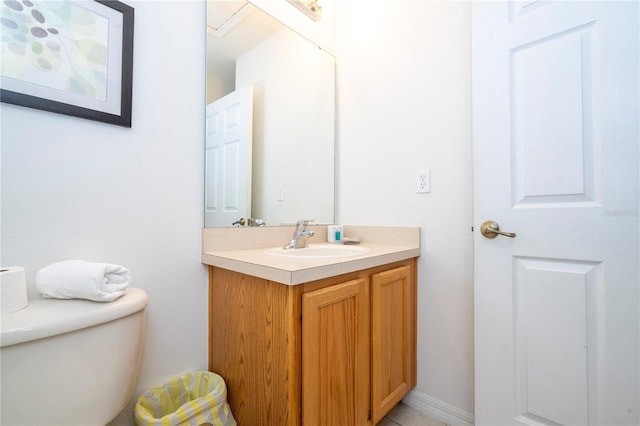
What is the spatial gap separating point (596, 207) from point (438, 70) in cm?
85

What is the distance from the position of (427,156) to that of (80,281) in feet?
4.49

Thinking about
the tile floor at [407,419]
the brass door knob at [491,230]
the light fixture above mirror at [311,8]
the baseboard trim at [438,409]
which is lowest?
the tile floor at [407,419]

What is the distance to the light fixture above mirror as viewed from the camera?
1547 mm

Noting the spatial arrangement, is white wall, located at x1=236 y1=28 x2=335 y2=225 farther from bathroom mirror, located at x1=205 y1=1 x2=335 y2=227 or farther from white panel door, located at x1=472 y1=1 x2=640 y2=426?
white panel door, located at x1=472 y1=1 x2=640 y2=426

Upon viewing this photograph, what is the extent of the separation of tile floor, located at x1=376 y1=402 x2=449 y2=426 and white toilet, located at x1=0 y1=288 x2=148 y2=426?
1078 millimetres

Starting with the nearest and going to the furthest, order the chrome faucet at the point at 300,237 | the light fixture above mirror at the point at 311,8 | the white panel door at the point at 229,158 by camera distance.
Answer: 1. the white panel door at the point at 229,158
2. the chrome faucet at the point at 300,237
3. the light fixture above mirror at the point at 311,8

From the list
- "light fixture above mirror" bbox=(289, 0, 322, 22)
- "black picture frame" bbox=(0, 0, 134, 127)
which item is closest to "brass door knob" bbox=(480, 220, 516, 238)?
"black picture frame" bbox=(0, 0, 134, 127)

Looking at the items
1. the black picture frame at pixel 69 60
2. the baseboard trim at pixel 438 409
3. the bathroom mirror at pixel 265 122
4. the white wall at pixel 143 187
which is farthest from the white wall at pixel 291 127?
the baseboard trim at pixel 438 409

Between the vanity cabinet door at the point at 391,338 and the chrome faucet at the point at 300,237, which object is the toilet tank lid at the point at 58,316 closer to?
the chrome faucet at the point at 300,237

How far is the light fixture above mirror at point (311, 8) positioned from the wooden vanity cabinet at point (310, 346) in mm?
1471

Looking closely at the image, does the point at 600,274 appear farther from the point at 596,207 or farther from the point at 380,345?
the point at 380,345

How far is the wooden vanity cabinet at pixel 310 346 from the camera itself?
0.82 meters

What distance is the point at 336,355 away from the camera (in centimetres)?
92

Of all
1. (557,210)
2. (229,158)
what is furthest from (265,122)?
(557,210)
